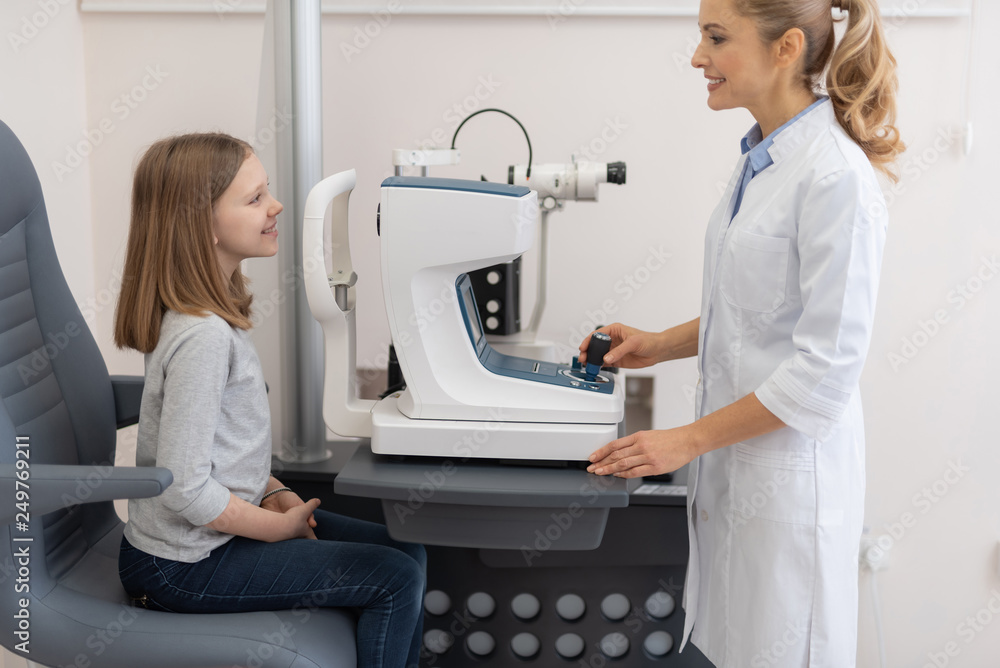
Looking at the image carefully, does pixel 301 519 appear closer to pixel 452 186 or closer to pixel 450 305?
pixel 450 305

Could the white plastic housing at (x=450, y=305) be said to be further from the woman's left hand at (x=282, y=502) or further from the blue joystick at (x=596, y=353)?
the woman's left hand at (x=282, y=502)

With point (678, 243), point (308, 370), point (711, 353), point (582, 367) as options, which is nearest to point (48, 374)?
point (308, 370)

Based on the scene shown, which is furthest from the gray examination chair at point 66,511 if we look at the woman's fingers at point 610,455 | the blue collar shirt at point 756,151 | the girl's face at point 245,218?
the blue collar shirt at point 756,151

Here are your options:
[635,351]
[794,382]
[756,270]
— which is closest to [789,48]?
[756,270]

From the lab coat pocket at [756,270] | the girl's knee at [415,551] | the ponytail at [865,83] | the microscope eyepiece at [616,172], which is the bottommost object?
the girl's knee at [415,551]

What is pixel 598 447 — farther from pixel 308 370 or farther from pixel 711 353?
pixel 308 370

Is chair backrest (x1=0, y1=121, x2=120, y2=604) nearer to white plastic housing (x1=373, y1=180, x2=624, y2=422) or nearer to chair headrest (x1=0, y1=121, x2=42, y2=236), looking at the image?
chair headrest (x1=0, y1=121, x2=42, y2=236)

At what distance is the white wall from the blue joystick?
71 centimetres

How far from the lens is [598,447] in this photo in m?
1.18

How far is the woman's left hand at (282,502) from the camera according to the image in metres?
1.33

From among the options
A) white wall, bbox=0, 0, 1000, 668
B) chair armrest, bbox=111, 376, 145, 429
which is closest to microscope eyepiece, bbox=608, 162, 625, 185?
white wall, bbox=0, 0, 1000, 668

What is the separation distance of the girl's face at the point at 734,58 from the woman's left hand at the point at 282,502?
0.94m

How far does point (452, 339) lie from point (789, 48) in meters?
0.63

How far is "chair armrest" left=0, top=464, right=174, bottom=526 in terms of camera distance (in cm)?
98
